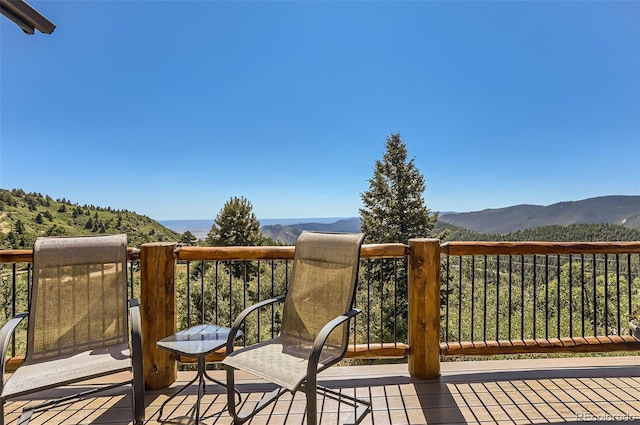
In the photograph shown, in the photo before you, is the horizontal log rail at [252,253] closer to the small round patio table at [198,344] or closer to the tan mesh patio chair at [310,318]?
Result: the tan mesh patio chair at [310,318]

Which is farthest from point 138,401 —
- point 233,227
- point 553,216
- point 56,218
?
point 56,218

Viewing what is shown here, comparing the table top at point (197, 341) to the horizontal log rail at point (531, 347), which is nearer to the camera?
the table top at point (197, 341)

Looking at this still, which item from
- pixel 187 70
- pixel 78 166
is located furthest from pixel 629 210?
pixel 78 166

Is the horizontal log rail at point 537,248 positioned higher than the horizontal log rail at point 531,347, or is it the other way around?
the horizontal log rail at point 537,248

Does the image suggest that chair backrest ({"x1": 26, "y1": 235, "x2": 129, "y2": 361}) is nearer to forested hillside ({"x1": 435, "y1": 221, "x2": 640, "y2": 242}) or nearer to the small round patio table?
the small round patio table

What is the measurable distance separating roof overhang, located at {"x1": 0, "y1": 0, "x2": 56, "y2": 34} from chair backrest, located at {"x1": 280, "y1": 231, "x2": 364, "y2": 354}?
7.55ft

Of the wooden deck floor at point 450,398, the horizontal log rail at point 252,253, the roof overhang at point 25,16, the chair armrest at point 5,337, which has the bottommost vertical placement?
the wooden deck floor at point 450,398

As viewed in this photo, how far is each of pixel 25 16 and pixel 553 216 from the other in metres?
27.8

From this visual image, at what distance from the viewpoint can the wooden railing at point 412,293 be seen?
2.38m

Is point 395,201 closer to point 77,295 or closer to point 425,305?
point 425,305

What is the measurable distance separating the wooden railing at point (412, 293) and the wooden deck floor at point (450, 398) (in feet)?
0.63

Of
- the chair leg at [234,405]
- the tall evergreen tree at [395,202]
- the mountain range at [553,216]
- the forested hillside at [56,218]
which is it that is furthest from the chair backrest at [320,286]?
the forested hillside at [56,218]

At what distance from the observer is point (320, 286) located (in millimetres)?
2193

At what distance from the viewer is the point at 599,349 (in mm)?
2570
